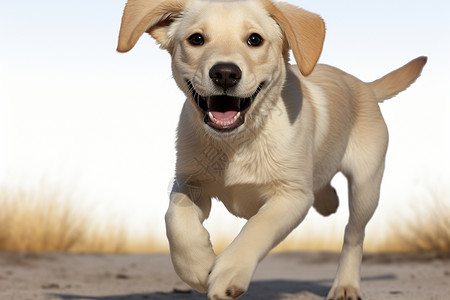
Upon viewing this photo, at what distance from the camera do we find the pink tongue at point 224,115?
3730mm

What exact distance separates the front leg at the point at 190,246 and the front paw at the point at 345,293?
5.08ft

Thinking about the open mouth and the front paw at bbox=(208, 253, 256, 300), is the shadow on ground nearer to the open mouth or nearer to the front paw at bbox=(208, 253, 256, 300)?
the front paw at bbox=(208, 253, 256, 300)

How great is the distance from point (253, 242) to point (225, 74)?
3.12 ft

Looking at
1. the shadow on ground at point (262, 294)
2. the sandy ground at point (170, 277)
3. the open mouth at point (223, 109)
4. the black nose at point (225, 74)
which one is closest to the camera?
the black nose at point (225, 74)

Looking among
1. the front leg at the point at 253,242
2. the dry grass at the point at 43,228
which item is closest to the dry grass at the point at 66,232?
the dry grass at the point at 43,228

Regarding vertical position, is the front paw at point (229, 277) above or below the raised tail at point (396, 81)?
below

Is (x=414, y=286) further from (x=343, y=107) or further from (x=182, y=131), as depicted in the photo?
(x=182, y=131)

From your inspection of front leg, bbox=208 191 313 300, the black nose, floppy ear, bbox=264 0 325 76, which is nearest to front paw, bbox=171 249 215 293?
front leg, bbox=208 191 313 300

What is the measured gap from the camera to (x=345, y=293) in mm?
5039

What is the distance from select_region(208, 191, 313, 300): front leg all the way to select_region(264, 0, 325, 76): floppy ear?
0.82 meters

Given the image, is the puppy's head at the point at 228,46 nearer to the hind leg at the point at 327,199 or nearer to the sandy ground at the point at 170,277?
the hind leg at the point at 327,199

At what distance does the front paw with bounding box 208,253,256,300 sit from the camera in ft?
11.2

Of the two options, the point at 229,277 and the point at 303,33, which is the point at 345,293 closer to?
the point at 229,277

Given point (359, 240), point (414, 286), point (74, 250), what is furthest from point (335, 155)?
point (74, 250)
